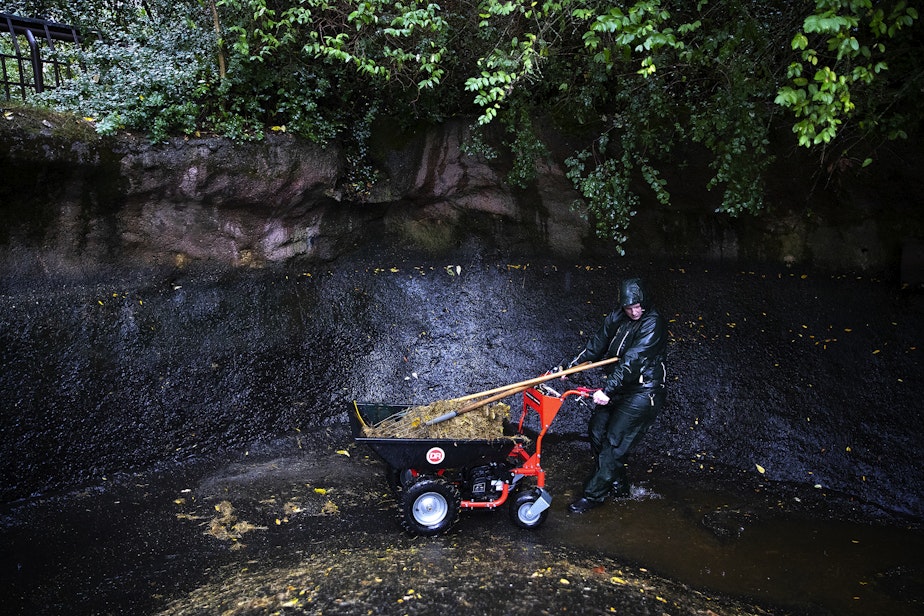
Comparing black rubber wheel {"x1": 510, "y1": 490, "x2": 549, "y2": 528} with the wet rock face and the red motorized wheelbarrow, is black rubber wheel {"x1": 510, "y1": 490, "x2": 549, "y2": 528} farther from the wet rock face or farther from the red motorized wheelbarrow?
the wet rock face

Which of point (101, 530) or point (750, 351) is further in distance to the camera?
point (750, 351)

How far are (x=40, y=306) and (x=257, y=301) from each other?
216 cm

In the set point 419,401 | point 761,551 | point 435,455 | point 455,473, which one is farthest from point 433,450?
point 761,551

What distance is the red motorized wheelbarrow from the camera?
4742mm

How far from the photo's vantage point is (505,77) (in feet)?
16.5

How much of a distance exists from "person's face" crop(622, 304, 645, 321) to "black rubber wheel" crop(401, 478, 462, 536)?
2091mm

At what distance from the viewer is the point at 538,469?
5.05m

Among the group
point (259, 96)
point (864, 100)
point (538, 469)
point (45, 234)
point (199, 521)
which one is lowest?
point (199, 521)

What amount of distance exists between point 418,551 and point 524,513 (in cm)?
94

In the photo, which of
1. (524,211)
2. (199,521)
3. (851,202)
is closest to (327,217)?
(524,211)

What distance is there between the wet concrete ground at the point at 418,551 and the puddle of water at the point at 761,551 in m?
0.02

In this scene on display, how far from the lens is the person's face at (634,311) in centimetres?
525

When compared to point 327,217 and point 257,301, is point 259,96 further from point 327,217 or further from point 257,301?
point 257,301

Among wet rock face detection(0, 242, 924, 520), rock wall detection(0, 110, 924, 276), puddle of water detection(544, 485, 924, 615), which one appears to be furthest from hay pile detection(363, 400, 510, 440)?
rock wall detection(0, 110, 924, 276)
